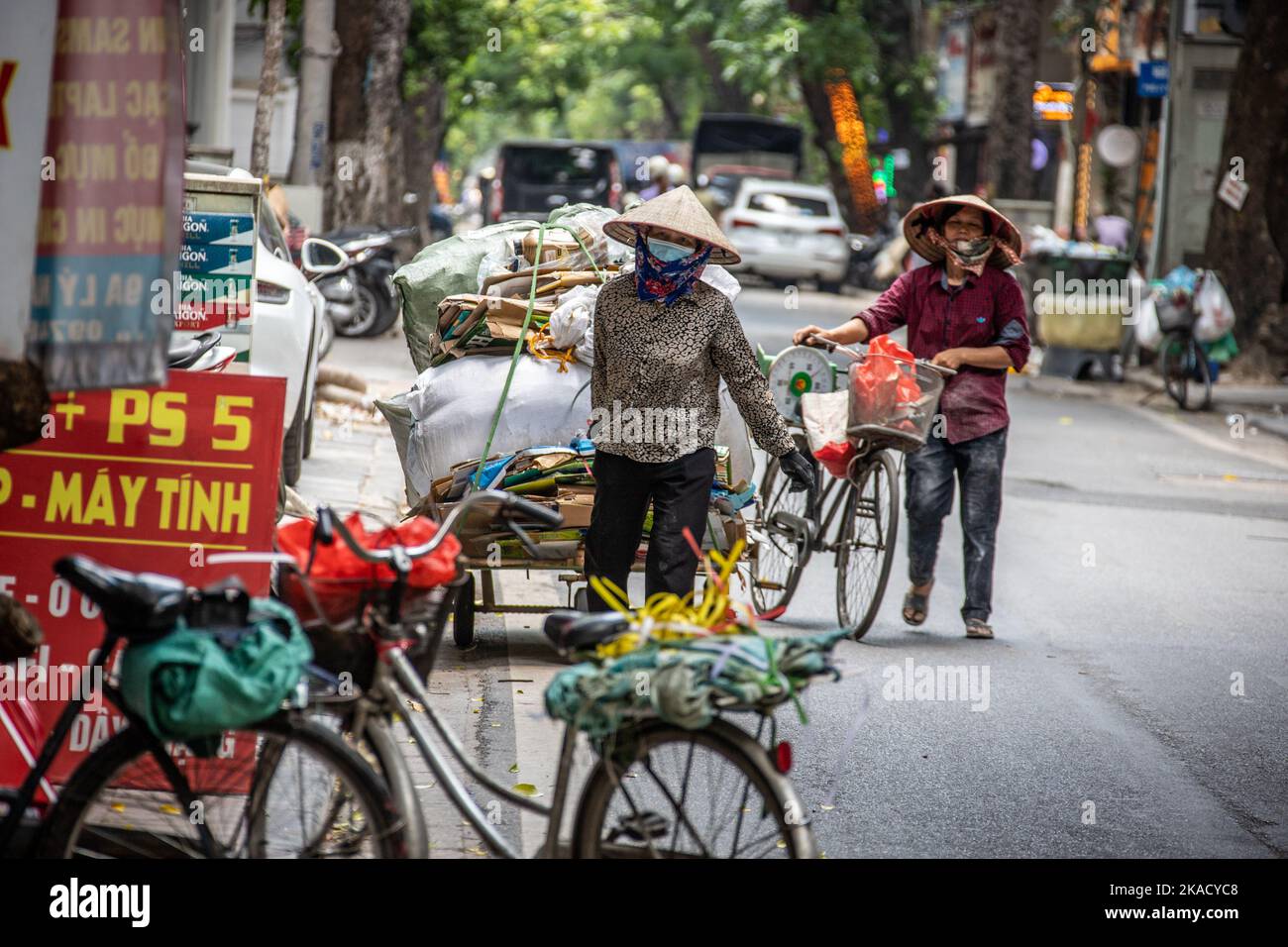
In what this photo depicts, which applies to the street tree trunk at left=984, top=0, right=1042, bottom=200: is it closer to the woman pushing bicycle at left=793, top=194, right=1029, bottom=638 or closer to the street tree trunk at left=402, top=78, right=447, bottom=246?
the street tree trunk at left=402, top=78, right=447, bottom=246

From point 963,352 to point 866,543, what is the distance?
0.96m

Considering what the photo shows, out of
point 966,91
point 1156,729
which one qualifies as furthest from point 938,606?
point 966,91

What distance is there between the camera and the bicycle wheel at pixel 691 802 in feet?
13.1

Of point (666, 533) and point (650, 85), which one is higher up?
point (650, 85)

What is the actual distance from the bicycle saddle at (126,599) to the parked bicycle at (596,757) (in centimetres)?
33

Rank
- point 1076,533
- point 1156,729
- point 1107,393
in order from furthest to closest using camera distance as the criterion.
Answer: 1. point 1107,393
2. point 1076,533
3. point 1156,729

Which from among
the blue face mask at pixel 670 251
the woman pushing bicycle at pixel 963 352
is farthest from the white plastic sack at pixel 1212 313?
the blue face mask at pixel 670 251

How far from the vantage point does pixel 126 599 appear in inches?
150

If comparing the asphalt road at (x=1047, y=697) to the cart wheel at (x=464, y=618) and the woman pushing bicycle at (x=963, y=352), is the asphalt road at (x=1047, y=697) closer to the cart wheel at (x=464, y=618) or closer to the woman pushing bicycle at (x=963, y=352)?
the cart wheel at (x=464, y=618)

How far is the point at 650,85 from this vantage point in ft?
198
